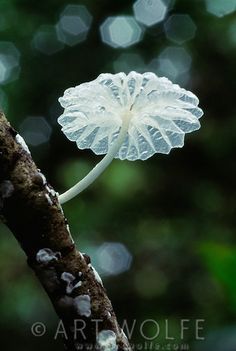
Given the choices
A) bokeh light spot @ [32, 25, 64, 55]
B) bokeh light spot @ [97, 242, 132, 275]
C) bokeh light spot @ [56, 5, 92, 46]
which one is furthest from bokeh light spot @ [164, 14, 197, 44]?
bokeh light spot @ [97, 242, 132, 275]

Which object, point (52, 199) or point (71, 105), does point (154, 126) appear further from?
point (52, 199)

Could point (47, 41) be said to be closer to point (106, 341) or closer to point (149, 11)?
point (149, 11)

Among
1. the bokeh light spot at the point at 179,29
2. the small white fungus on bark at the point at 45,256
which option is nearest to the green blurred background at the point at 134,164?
the bokeh light spot at the point at 179,29

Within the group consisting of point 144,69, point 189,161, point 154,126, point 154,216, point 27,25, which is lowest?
point 154,216

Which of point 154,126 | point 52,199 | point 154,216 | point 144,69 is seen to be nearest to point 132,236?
point 154,216

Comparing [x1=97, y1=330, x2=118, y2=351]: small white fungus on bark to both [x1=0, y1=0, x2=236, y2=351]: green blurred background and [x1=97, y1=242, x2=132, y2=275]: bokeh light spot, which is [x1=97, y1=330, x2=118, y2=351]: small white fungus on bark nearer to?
[x1=0, y1=0, x2=236, y2=351]: green blurred background

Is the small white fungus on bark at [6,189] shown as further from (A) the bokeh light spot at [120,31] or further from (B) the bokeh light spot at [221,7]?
(A) the bokeh light spot at [120,31]
